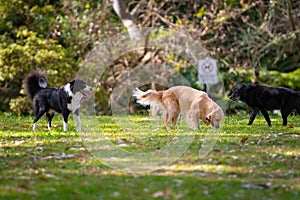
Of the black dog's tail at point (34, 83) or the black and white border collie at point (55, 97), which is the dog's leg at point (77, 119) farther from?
the black dog's tail at point (34, 83)

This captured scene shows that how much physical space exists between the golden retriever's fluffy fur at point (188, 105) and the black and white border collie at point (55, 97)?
136 cm

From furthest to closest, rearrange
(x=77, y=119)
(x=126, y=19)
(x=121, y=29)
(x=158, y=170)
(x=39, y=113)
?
(x=121, y=29) → (x=126, y=19) → (x=39, y=113) → (x=77, y=119) → (x=158, y=170)

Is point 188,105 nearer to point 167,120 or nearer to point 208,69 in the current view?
point 167,120

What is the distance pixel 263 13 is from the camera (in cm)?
2436

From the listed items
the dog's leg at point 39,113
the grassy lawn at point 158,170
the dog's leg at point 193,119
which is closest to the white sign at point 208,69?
the grassy lawn at point 158,170

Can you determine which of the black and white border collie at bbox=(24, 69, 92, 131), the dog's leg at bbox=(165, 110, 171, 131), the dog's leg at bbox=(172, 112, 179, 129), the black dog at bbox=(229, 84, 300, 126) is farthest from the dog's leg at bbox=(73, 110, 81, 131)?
the black dog at bbox=(229, 84, 300, 126)

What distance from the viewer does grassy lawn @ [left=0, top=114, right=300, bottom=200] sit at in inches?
251

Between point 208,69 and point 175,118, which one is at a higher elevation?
point 208,69

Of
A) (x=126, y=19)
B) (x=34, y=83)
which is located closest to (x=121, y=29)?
(x=126, y=19)

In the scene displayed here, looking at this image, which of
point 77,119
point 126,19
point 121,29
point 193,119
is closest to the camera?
point 193,119

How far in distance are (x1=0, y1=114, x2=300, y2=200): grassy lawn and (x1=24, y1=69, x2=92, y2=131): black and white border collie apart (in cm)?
42

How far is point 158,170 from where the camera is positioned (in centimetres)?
769

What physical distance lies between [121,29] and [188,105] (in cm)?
1309

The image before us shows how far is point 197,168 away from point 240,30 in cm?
1763
